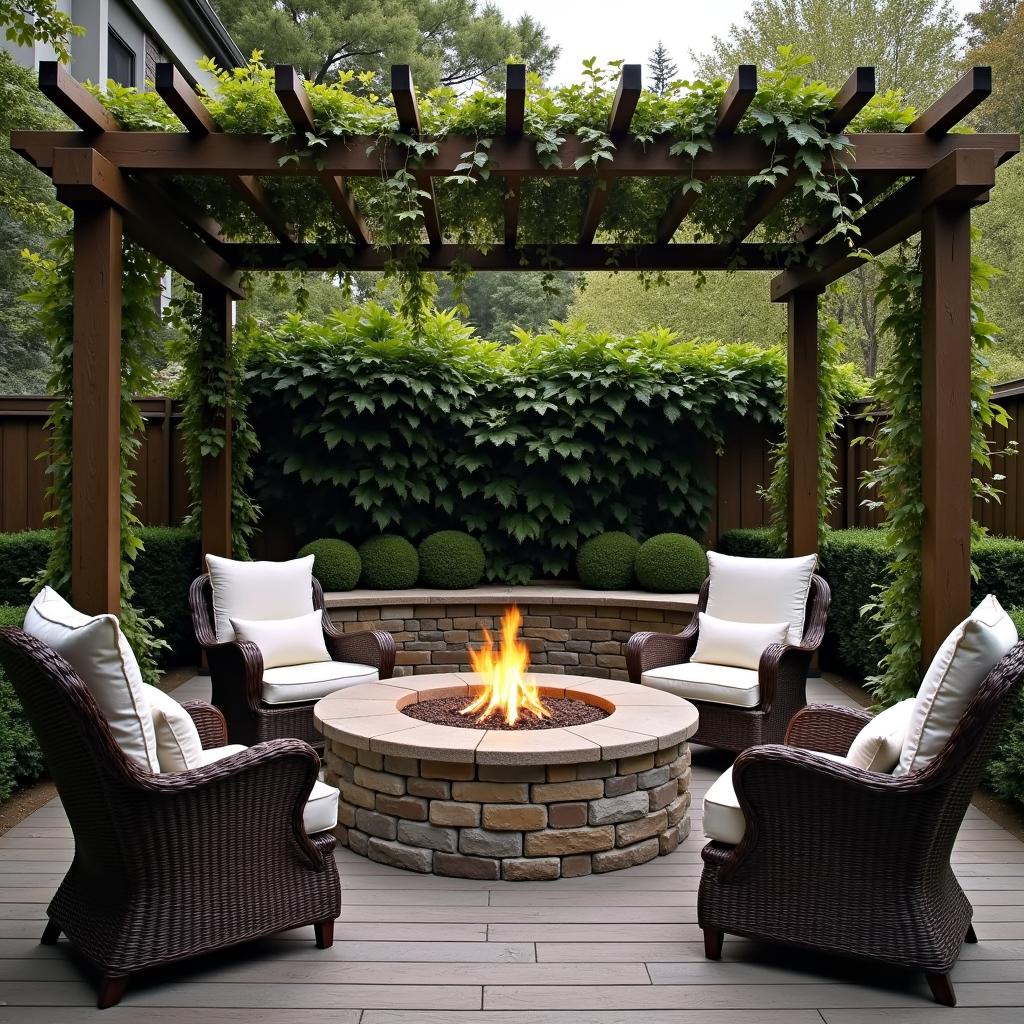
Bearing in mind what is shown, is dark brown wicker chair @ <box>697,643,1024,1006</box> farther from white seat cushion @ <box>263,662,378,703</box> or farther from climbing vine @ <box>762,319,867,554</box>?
climbing vine @ <box>762,319,867,554</box>

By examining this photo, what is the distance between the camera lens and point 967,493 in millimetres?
4176

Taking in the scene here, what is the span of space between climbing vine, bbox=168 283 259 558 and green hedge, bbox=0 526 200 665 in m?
0.34

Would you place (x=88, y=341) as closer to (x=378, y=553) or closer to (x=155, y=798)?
(x=155, y=798)

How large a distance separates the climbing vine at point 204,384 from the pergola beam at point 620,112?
2970 millimetres

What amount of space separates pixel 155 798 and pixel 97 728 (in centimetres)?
25

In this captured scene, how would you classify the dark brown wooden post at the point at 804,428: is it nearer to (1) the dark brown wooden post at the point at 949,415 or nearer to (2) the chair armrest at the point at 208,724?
(1) the dark brown wooden post at the point at 949,415

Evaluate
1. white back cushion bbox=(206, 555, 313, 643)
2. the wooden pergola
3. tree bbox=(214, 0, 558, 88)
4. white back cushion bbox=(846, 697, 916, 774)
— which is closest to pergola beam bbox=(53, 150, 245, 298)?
the wooden pergola

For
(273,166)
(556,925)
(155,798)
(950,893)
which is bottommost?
(556,925)

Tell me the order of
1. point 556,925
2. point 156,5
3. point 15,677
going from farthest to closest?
point 156,5 → point 556,925 → point 15,677

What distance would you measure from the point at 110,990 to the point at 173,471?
5.77 meters

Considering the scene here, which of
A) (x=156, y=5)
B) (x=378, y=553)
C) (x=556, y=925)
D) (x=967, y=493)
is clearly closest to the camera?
(x=556, y=925)

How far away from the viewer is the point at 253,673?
4.43 m

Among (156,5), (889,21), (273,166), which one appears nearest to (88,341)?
(273,166)

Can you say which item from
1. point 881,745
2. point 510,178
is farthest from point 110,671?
point 510,178
